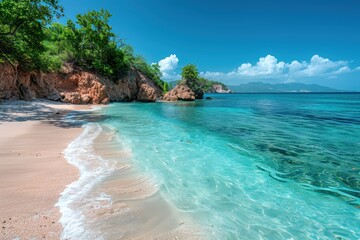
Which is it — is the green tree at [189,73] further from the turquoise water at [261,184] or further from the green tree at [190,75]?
the turquoise water at [261,184]

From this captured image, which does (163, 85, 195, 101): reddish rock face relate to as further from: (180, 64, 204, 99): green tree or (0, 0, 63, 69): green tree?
(0, 0, 63, 69): green tree

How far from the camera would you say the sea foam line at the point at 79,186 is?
9.69 feet

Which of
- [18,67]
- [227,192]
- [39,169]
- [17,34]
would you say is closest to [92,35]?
[18,67]

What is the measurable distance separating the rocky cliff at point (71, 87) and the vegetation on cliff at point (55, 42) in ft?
4.66

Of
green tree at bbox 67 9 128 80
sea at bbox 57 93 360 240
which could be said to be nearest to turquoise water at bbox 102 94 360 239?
sea at bbox 57 93 360 240

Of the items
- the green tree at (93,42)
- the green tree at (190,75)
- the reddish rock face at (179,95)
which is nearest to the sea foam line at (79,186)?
the green tree at (93,42)

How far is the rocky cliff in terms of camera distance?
2138cm

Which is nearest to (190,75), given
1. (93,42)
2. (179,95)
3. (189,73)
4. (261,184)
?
(189,73)

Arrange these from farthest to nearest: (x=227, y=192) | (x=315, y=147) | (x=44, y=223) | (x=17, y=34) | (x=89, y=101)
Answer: (x=89, y=101), (x=17, y=34), (x=315, y=147), (x=227, y=192), (x=44, y=223)

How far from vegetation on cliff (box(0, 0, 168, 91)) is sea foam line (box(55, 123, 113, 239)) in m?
11.6

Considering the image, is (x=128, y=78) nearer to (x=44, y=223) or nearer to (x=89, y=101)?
(x=89, y=101)

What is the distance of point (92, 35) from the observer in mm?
35938

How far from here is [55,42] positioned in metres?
35.5

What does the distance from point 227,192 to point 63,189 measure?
12.0 feet
